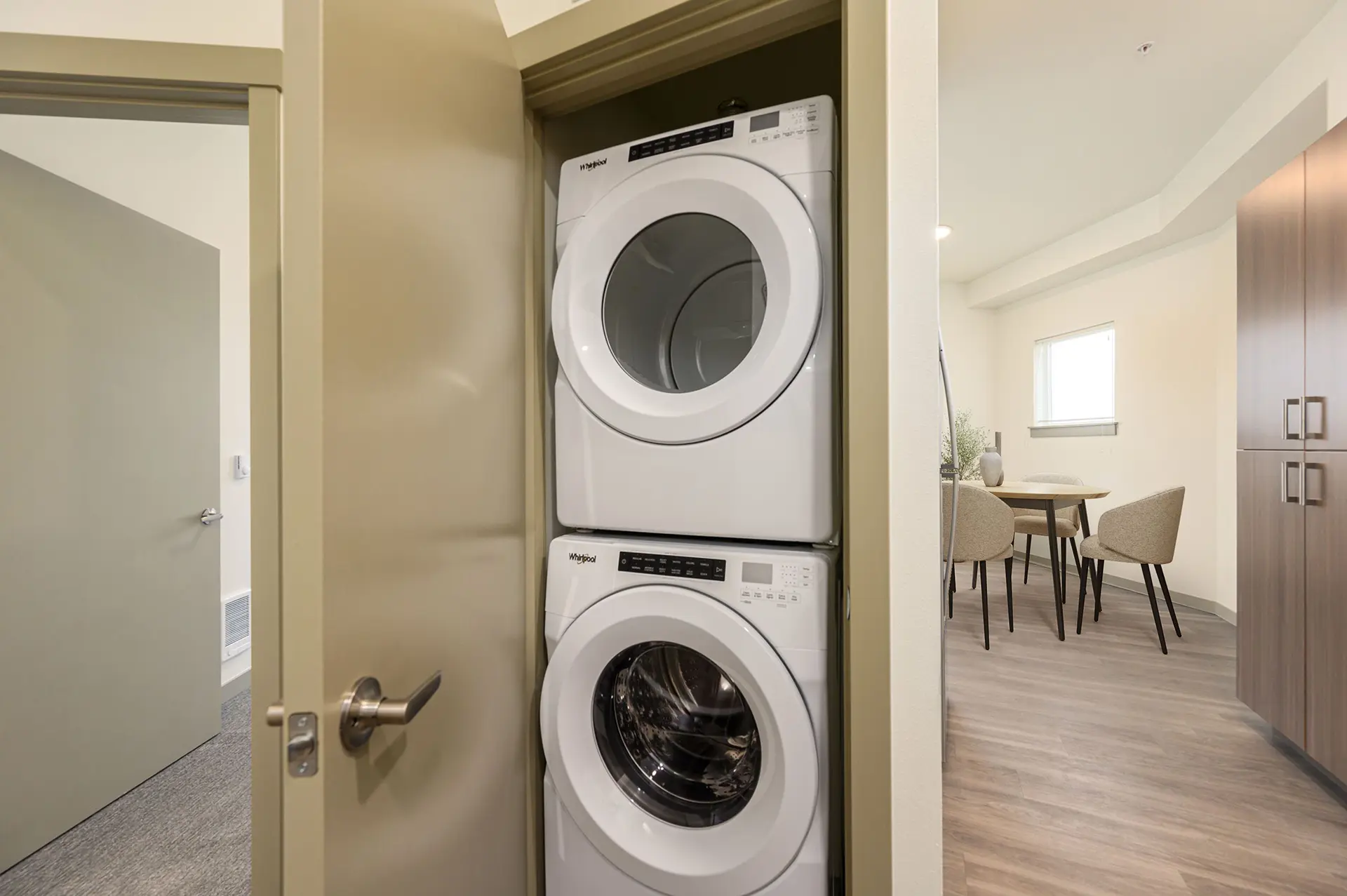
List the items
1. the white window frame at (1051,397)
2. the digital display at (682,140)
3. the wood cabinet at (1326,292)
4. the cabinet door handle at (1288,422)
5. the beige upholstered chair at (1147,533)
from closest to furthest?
the digital display at (682,140), the wood cabinet at (1326,292), the cabinet door handle at (1288,422), the beige upholstered chair at (1147,533), the white window frame at (1051,397)

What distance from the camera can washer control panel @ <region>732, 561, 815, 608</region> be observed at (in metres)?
0.90

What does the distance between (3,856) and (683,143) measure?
8.33ft

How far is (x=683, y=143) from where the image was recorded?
104cm

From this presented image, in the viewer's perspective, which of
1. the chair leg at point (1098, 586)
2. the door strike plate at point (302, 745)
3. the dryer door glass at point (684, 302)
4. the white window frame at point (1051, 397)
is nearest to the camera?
the door strike plate at point (302, 745)

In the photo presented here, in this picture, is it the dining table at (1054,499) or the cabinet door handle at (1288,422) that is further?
the dining table at (1054,499)

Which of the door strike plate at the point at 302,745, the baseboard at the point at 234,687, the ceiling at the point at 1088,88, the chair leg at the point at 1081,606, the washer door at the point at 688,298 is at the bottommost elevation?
the baseboard at the point at 234,687

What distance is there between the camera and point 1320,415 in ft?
5.51

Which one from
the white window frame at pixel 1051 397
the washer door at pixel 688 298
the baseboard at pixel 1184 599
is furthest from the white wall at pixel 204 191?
the white window frame at pixel 1051 397

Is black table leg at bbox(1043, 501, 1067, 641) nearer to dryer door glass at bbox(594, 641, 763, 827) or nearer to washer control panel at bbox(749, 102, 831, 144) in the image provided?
dryer door glass at bbox(594, 641, 763, 827)

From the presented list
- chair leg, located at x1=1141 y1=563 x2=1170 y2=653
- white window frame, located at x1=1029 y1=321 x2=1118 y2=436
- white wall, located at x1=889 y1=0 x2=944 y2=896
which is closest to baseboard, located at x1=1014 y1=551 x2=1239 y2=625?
chair leg, located at x1=1141 y1=563 x2=1170 y2=653

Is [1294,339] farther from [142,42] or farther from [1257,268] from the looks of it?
[142,42]

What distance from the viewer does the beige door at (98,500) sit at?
1.54m

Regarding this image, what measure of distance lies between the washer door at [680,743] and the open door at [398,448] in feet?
0.44

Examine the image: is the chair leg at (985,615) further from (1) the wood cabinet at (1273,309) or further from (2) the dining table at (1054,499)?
(1) the wood cabinet at (1273,309)
